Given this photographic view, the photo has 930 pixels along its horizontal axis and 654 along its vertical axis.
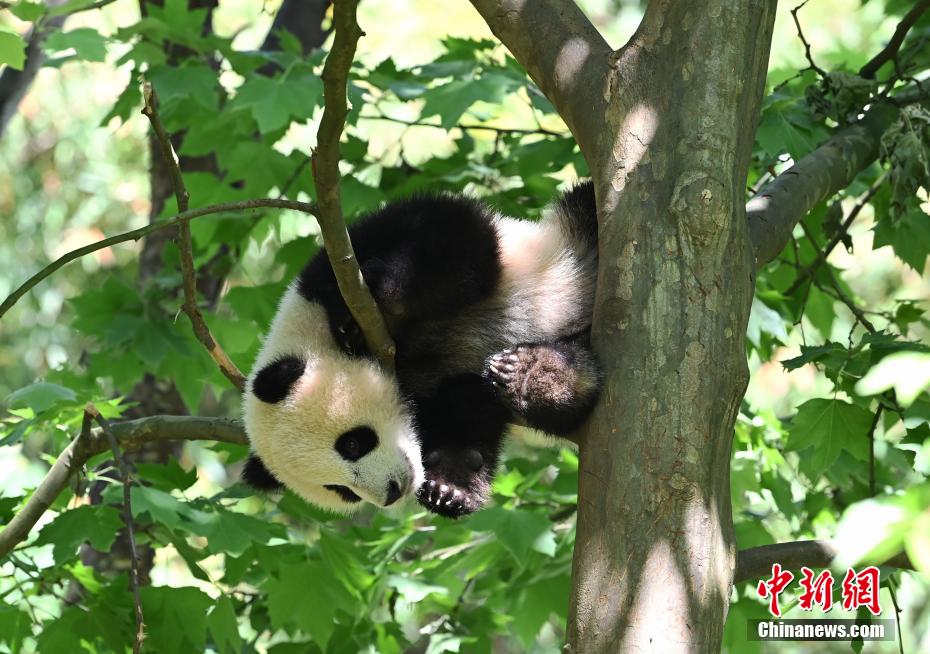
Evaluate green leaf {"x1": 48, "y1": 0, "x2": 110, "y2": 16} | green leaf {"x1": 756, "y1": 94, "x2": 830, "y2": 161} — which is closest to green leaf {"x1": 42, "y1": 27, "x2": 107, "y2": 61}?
green leaf {"x1": 48, "y1": 0, "x2": 110, "y2": 16}

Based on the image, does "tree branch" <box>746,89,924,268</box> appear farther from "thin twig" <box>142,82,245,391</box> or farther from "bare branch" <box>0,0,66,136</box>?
"bare branch" <box>0,0,66,136</box>

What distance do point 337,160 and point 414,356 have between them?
3.52ft

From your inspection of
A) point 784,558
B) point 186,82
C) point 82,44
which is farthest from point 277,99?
point 784,558

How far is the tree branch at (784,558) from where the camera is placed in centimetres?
196

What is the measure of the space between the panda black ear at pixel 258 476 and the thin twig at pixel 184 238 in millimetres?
371

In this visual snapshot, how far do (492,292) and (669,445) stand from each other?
968 millimetres

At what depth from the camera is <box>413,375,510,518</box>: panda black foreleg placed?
2744mm

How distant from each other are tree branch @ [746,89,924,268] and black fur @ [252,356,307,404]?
3.92 ft

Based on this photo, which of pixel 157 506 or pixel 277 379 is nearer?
pixel 157 506

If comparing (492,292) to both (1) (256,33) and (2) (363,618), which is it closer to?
(2) (363,618)

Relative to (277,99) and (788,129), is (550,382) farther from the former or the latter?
(277,99)

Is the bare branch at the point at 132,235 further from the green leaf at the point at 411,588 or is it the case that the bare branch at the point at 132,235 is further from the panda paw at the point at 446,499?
the green leaf at the point at 411,588

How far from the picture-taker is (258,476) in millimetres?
2797

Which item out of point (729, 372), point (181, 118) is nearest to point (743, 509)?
point (729, 372)
